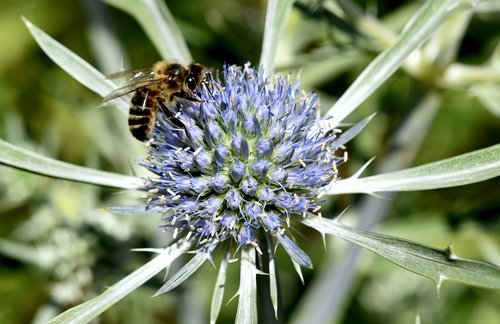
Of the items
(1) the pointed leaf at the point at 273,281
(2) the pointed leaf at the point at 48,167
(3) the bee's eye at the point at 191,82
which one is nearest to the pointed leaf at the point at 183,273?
(1) the pointed leaf at the point at 273,281

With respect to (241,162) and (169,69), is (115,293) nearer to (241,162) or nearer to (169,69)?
(241,162)

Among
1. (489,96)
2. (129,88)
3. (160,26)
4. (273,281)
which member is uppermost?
(489,96)

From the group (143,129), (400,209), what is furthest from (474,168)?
(400,209)

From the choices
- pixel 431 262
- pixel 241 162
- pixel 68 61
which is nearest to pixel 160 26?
pixel 68 61

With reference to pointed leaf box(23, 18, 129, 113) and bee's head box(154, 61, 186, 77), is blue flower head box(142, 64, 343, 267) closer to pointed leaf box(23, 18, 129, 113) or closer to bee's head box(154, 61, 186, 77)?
bee's head box(154, 61, 186, 77)

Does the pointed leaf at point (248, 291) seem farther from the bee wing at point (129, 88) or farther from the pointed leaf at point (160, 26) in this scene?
the pointed leaf at point (160, 26)

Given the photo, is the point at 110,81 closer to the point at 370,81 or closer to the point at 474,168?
the point at 370,81
